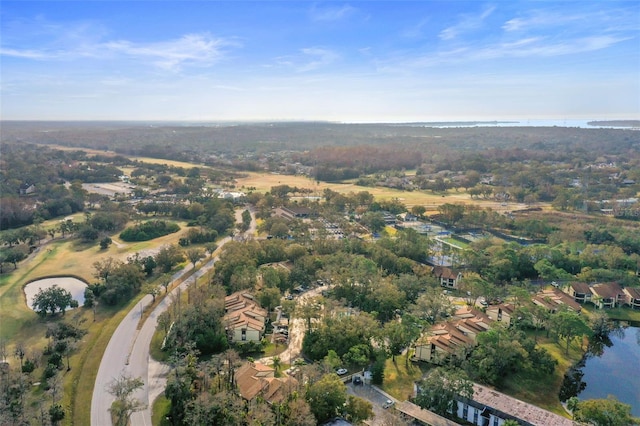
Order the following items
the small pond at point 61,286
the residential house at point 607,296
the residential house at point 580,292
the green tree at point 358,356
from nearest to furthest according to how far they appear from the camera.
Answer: the green tree at point 358,356, the residential house at point 607,296, the residential house at point 580,292, the small pond at point 61,286

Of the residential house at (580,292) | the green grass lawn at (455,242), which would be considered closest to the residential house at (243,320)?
the residential house at (580,292)

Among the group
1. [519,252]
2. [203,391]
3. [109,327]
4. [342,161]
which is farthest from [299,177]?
[203,391]

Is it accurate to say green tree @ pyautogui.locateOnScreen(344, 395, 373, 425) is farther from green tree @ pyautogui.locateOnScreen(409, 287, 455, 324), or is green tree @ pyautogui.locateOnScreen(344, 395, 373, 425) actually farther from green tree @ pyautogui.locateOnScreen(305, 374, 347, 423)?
green tree @ pyautogui.locateOnScreen(409, 287, 455, 324)

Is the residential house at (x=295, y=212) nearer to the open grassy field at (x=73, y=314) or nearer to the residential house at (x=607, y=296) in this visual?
the open grassy field at (x=73, y=314)

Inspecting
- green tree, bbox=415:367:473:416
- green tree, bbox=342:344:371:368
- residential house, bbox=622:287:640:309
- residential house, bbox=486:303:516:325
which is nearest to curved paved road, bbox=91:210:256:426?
green tree, bbox=342:344:371:368

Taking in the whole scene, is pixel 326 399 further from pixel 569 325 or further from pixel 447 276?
pixel 447 276
